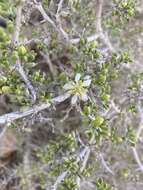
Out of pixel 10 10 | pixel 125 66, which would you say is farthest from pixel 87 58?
pixel 125 66

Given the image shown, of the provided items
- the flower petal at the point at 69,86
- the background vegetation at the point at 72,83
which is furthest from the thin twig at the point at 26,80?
the flower petal at the point at 69,86

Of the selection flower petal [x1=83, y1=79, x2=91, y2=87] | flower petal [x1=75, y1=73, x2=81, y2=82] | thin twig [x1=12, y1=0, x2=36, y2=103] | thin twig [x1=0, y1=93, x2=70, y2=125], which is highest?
thin twig [x1=12, y1=0, x2=36, y2=103]

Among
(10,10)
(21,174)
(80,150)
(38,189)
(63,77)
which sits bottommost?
(38,189)

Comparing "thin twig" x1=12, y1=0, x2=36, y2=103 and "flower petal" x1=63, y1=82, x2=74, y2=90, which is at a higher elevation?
"thin twig" x1=12, y1=0, x2=36, y2=103

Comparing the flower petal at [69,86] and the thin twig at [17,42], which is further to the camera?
the flower petal at [69,86]

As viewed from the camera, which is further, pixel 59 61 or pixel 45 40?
pixel 59 61

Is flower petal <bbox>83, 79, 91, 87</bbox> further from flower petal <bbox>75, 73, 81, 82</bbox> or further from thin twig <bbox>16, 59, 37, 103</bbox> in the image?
thin twig <bbox>16, 59, 37, 103</bbox>

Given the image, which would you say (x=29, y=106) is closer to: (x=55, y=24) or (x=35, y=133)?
(x=55, y=24)

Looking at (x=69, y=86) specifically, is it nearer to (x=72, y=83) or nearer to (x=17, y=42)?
(x=72, y=83)

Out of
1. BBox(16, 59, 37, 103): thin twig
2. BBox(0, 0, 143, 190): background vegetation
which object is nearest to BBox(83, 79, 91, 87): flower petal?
BBox(0, 0, 143, 190): background vegetation

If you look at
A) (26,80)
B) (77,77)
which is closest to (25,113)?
(26,80)

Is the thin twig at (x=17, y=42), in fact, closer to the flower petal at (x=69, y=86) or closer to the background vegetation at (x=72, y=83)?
the background vegetation at (x=72, y=83)
